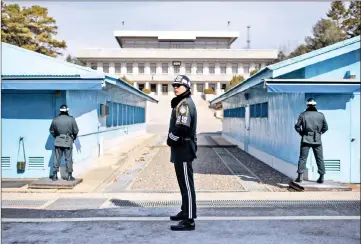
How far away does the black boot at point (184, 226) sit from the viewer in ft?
18.3

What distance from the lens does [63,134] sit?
391 inches

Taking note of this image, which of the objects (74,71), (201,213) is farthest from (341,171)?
(74,71)

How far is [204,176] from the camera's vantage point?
1204 cm

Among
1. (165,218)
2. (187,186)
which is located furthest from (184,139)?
(165,218)

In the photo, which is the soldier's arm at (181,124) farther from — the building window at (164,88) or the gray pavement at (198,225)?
the building window at (164,88)

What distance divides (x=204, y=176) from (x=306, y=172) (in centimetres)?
290

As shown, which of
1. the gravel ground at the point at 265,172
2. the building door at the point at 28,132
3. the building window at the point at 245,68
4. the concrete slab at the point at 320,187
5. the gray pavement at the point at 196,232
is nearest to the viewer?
the gray pavement at the point at 196,232

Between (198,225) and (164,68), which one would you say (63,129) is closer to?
(198,225)

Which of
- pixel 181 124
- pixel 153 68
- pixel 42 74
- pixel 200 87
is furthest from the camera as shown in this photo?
pixel 200 87

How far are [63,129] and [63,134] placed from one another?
Answer: 139 mm

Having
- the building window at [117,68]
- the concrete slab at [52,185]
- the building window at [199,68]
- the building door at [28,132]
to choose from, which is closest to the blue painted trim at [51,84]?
the building door at [28,132]

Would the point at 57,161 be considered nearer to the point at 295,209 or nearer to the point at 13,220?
the point at 13,220

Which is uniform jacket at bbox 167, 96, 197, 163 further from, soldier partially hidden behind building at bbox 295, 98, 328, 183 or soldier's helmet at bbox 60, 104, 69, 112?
soldier's helmet at bbox 60, 104, 69, 112

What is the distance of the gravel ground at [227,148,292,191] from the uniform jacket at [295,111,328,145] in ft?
4.44
